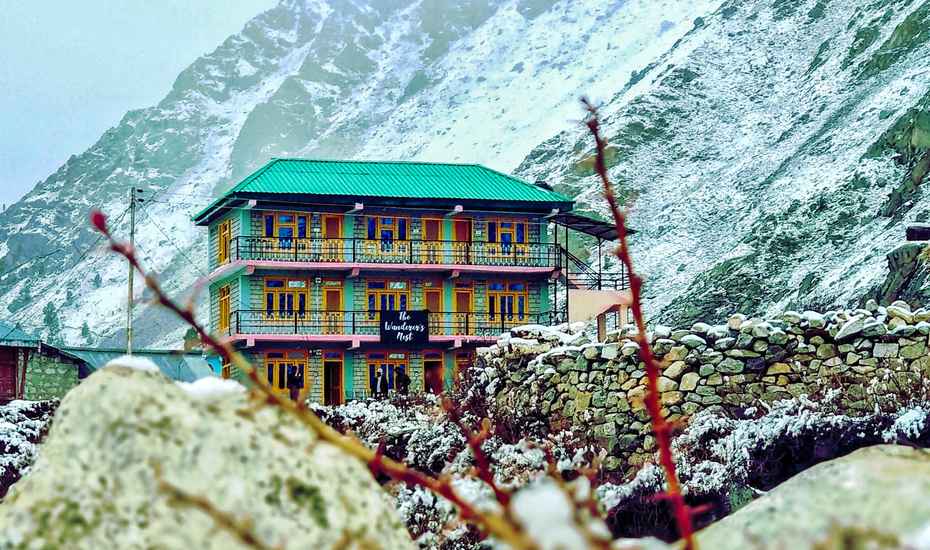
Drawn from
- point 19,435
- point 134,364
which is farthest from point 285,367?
point 134,364

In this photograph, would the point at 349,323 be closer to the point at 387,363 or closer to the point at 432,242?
the point at 387,363

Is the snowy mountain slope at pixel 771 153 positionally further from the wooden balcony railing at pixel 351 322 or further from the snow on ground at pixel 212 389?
the snow on ground at pixel 212 389

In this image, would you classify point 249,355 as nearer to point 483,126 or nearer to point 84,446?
point 84,446

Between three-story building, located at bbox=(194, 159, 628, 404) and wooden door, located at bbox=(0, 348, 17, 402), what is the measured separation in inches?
394

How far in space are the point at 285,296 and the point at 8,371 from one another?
47.9 feet

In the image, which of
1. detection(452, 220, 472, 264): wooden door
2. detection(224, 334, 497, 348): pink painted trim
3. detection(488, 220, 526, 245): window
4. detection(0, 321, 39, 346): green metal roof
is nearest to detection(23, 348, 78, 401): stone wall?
detection(0, 321, 39, 346): green metal roof

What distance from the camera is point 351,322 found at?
4931 cm

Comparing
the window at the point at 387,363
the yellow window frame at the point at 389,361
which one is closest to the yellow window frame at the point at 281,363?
the yellow window frame at the point at 389,361

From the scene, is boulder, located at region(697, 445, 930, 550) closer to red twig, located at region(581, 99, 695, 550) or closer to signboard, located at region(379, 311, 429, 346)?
red twig, located at region(581, 99, 695, 550)

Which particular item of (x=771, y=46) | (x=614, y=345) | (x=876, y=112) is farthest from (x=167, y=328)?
(x=614, y=345)

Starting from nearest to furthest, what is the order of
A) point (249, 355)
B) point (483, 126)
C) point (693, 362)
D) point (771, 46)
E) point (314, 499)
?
point (314, 499)
point (693, 362)
point (249, 355)
point (771, 46)
point (483, 126)

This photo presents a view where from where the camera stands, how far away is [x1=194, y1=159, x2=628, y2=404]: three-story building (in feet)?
160

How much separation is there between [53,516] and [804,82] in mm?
127903

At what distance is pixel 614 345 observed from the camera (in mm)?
22656
